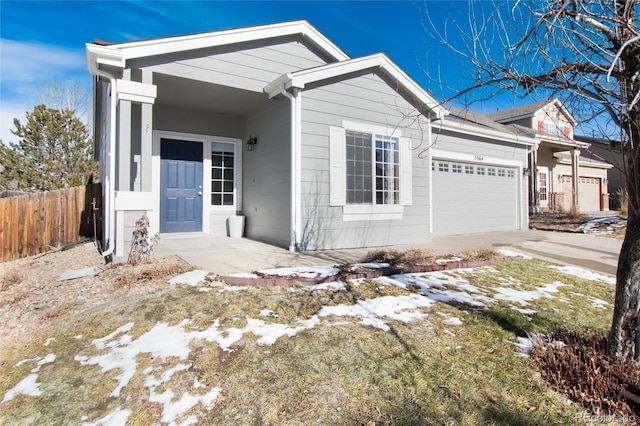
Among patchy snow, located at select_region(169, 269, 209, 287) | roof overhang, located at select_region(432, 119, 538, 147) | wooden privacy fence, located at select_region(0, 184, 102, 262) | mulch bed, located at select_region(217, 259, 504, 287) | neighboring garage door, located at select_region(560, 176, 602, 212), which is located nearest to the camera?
patchy snow, located at select_region(169, 269, 209, 287)

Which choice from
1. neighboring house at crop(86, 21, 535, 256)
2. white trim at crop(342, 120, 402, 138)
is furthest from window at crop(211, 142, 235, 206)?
white trim at crop(342, 120, 402, 138)

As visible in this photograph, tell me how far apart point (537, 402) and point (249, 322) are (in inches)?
89.4

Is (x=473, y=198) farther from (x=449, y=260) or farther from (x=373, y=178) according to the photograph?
(x=449, y=260)

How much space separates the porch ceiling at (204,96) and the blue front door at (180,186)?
922 millimetres

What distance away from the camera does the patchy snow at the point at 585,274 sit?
212 inches

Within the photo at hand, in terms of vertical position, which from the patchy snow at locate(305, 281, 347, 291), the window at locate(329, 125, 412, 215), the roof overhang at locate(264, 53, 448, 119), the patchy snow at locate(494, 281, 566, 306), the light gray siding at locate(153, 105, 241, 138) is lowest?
the patchy snow at locate(494, 281, 566, 306)

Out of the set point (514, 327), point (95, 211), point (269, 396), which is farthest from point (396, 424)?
point (95, 211)

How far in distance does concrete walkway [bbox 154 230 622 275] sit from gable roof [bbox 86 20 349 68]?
324 cm

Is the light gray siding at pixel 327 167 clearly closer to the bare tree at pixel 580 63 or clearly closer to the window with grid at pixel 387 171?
the window with grid at pixel 387 171

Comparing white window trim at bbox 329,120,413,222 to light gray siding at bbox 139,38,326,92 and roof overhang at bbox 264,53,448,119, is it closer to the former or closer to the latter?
roof overhang at bbox 264,53,448,119

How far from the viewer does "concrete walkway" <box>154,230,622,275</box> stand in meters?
5.42

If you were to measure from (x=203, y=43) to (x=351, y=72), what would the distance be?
9.81 ft

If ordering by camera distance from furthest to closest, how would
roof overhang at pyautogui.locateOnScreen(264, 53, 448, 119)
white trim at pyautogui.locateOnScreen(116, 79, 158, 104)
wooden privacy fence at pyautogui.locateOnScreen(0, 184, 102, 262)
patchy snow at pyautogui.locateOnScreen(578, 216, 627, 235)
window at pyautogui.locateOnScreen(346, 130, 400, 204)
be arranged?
patchy snow at pyautogui.locateOnScreen(578, 216, 627, 235) → wooden privacy fence at pyautogui.locateOnScreen(0, 184, 102, 262) → window at pyautogui.locateOnScreen(346, 130, 400, 204) → roof overhang at pyautogui.locateOnScreen(264, 53, 448, 119) → white trim at pyautogui.locateOnScreen(116, 79, 158, 104)

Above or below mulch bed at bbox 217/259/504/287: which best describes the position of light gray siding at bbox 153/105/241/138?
above
